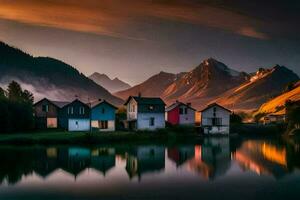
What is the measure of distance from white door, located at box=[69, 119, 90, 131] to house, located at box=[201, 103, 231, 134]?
25118mm

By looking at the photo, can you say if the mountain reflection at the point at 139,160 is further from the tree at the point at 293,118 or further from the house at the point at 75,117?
the tree at the point at 293,118

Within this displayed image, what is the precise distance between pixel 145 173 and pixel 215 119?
173 ft

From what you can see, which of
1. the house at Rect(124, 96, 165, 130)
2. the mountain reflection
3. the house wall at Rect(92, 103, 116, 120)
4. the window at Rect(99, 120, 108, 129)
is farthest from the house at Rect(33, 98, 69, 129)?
the mountain reflection

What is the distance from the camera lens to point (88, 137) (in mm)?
58812

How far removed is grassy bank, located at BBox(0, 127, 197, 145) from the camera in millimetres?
55375

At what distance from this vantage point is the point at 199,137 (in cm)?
7688

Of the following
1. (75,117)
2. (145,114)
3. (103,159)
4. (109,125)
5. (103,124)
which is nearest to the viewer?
(103,159)

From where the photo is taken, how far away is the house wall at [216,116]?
283 ft

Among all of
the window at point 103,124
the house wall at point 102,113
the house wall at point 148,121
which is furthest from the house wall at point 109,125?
the house wall at point 148,121

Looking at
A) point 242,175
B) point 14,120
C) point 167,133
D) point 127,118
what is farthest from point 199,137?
point 242,175

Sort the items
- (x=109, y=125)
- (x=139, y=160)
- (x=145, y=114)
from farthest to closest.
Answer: (x=145, y=114) → (x=109, y=125) → (x=139, y=160)

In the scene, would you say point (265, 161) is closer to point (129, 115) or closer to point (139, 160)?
point (139, 160)

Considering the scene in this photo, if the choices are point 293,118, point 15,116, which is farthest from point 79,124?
point 293,118

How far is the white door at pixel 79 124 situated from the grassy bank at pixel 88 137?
7233 millimetres
